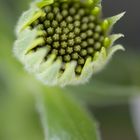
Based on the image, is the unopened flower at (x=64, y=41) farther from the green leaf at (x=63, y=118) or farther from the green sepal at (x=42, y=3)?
the green leaf at (x=63, y=118)

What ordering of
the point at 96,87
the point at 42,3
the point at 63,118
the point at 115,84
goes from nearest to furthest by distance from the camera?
the point at 42,3, the point at 63,118, the point at 96,87, the point at 115,84

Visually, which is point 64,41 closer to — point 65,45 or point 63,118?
point 65,45

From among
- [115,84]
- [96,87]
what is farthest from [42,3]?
[115,84]

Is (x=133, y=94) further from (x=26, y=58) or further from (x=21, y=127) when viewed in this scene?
(x=26, y=58)

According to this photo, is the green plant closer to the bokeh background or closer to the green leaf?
the green leaf

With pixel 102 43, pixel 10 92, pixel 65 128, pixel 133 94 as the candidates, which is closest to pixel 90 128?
pixel 65 128

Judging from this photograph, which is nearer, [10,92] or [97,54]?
[97,54]
